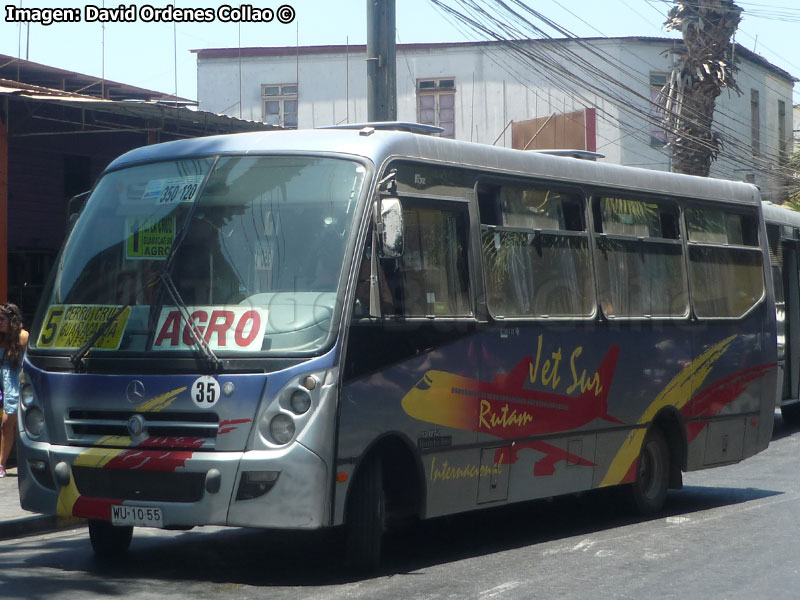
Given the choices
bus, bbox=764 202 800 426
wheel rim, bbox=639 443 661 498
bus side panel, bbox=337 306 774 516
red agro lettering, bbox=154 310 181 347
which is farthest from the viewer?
bus, bbox=764 202 800 426

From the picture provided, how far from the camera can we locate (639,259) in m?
10.6

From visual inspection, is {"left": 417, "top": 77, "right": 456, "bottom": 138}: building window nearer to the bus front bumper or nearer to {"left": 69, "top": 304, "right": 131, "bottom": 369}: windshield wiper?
{"left": 69, "top": 304, "right": 131, "bottom": 369}: windshield wiper

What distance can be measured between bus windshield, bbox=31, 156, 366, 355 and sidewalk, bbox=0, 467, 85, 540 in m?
2.23

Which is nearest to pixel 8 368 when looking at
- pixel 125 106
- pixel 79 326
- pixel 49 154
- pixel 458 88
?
pixel 125 106

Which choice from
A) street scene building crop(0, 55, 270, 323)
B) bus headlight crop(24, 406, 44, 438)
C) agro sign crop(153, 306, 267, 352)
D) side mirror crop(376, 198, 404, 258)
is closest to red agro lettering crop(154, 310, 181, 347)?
agro sign crop(153, 306, 267, 352)

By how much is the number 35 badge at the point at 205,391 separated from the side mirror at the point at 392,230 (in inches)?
49.9

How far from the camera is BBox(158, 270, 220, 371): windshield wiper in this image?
7.23 metres

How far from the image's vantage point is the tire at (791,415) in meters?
19.5

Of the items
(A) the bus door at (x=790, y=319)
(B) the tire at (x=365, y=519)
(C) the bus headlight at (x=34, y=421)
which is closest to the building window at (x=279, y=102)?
(A) the bus door at (x=790, y=319)

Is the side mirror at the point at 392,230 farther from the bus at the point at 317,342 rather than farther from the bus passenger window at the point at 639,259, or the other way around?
the bus passenger window at the point at 639,259

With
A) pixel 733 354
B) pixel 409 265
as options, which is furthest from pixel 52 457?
pixel 733 354

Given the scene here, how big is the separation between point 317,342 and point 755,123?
3481 centimetres

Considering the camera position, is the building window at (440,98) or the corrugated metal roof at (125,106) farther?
the building window at (440,98)

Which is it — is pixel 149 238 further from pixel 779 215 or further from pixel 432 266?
pixel 779 215
